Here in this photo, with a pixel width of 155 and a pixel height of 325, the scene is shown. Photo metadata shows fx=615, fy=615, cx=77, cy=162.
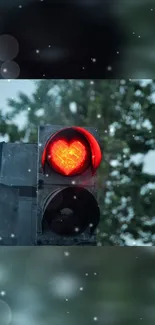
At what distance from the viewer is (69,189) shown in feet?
8.58

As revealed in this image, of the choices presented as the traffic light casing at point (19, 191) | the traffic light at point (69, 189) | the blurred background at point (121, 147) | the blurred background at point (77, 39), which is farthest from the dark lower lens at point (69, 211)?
the blurred background at point (121, 147)

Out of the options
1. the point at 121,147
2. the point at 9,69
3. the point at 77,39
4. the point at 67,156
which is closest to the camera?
the point at 67,156

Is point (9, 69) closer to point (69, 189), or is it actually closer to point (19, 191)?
point (19, 191)

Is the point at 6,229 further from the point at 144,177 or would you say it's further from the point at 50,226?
the point at 144,177

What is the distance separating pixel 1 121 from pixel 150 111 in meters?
3.50

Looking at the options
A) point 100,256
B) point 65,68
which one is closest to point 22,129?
point 100,256

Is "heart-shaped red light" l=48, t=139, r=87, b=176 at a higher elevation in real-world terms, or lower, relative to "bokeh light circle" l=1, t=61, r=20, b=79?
lower

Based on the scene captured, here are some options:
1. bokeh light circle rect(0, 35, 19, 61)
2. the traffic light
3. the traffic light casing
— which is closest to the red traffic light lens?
the traffic light

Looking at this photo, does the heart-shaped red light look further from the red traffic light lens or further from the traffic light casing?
the traffic light casing

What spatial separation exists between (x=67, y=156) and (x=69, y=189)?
0.14m

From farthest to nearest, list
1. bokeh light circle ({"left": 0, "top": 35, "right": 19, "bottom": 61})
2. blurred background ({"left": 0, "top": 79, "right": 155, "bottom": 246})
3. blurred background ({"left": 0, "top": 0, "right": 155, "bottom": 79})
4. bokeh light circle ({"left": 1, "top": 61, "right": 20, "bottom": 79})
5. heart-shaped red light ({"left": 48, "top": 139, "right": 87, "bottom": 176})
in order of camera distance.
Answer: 1. blurred background ({"left": 0, "top": 79, "right": 155, "bottom": 246})
2. bokeh light circle ({"left": 1, "top": 61, "right": 20, "bottom": 79})
3. bokeh light circle ({"left": 0, "top": 35, "right": 19, "bottom": 61})
4. blurred background ({"left": 0, "top": 0, "right": 155, "bottom": 79})
5. heart-shaped red light ({"left": 48, "top": 139, "right": 87, "bottom": 176})

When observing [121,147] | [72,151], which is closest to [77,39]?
[72,151]

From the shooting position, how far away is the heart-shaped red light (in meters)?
2.61

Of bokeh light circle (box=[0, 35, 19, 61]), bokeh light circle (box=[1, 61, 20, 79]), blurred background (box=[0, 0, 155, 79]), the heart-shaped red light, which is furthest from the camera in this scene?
bokeh light circle (box=[1, 61, 20, 79])
